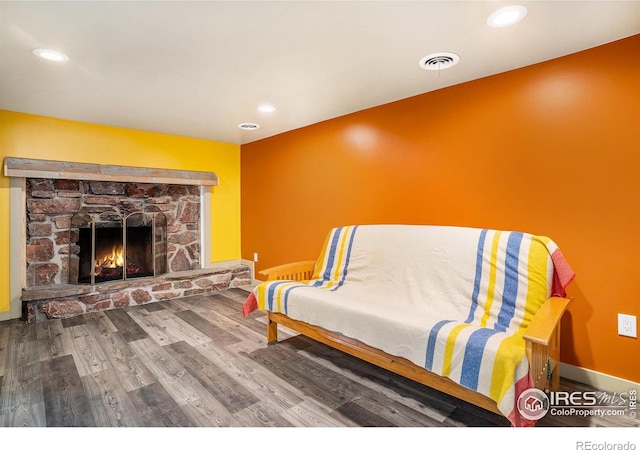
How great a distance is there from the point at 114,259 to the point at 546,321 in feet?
13.9

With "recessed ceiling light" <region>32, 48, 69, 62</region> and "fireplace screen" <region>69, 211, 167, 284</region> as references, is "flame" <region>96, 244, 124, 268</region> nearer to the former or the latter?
"fireplace screen" <region>69, 211, 167, 284</region>

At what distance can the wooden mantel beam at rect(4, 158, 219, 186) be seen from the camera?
10.3 ft

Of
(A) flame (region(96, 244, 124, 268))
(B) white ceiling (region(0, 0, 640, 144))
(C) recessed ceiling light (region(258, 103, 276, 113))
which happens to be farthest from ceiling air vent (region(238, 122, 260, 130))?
(A) flame (region(96, 244, 124, 268))

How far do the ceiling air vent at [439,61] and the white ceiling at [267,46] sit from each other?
0.21 feet

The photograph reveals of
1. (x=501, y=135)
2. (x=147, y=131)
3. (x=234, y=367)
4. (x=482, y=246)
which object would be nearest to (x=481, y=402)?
(x=482, y=246)

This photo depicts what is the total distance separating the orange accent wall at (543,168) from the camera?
1.89m

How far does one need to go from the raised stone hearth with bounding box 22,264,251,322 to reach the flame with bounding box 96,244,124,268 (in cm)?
28

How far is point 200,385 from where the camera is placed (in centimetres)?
206

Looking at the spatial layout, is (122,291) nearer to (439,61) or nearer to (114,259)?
(114,259)

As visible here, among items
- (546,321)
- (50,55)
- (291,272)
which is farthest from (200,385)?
(50,55)

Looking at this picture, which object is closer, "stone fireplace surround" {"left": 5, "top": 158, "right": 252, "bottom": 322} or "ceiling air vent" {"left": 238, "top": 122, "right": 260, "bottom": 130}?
"stone fireplace surround" {"left": 5, "top": 158, "right": 252, "bottom": 322}

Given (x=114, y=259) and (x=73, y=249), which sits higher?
(x=73, y=249)

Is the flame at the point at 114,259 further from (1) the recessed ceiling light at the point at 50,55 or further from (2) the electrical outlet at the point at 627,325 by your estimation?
(2) the electrical outlet at the point at 627,325
